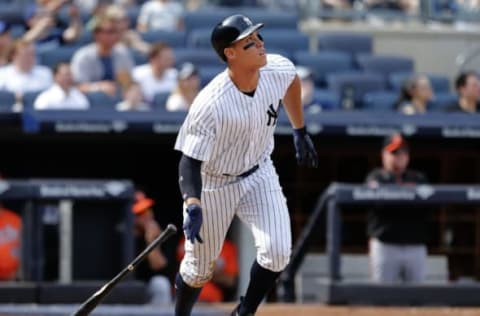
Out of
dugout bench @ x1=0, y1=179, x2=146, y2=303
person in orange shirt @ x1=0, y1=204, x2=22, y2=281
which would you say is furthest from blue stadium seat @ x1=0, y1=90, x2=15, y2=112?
dugout bench @ x1=0, y1=179, x2=146, y2=303

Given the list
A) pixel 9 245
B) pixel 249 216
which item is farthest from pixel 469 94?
pixel 249 216

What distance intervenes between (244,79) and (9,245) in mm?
3192

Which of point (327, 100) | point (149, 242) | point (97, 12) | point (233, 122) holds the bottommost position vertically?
point (149, 242)

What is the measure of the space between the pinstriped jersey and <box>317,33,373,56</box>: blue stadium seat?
567 cm

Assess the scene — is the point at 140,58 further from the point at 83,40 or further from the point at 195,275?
the point at 195,275

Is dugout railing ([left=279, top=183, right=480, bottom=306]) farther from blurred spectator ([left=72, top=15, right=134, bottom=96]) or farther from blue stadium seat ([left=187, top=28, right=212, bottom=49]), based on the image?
blue stadium seat ([left=187, top=28, right=212, bottom=49])

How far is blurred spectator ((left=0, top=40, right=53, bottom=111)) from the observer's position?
9.82 m

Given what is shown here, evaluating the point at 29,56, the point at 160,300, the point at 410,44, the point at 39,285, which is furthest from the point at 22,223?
the point at 410,44

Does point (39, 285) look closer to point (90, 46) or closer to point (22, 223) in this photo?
point (22, 223)

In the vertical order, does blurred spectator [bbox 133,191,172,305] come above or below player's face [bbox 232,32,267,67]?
below

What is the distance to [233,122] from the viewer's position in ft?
19.7

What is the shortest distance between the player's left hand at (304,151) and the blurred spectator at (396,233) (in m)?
2.67

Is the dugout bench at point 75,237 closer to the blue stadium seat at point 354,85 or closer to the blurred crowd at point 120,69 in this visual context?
the blurred crowd at point 120,69

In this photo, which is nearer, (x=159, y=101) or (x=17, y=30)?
(x=159, y=101)
